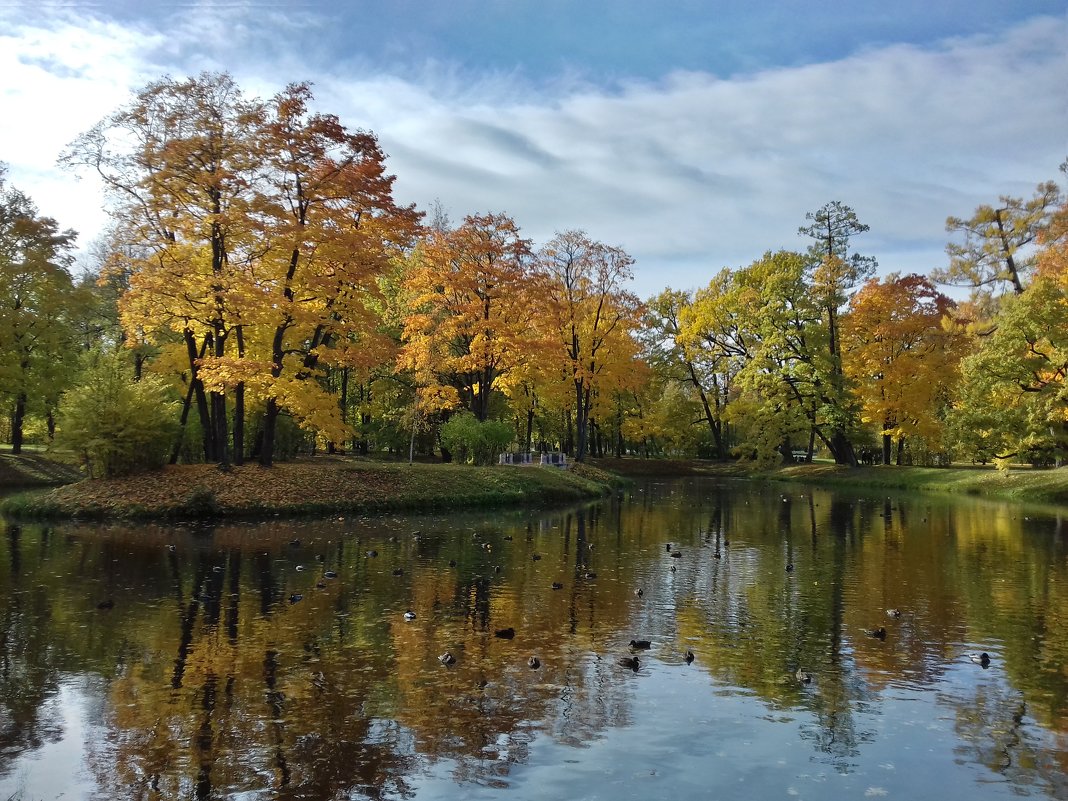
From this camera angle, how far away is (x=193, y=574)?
1686cm

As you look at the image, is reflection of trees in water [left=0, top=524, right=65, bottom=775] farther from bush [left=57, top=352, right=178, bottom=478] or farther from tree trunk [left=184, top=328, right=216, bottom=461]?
tree trunk [left=184, top=328, right=216, bottom=461]

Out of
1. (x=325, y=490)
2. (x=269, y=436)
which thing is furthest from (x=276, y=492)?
(x=269, y=436)

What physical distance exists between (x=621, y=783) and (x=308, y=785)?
116 inches

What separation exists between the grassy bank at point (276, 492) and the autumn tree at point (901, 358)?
31164 millimetres

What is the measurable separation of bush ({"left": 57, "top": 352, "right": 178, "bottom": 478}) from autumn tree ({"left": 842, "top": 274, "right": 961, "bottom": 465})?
151ft

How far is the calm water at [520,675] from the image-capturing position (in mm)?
7363

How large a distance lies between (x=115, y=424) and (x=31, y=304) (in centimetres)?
2295

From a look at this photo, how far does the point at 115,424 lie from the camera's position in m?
28.5

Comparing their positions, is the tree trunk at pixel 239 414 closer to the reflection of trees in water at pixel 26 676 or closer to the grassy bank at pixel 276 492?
the grassy bank at pixel 276 492

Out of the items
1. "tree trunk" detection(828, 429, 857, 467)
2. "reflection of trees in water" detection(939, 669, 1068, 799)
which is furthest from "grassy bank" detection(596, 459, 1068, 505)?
"reflection of trees in water" detection(939, 669, 1068, 799)

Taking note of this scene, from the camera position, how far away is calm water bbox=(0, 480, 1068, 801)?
24.2 feet

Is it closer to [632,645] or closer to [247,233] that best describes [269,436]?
[247,233]

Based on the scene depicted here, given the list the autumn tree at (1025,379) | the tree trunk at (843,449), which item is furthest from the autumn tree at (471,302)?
the tree trunk at (843,449)

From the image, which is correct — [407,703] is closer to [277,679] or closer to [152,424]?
[277,679]
